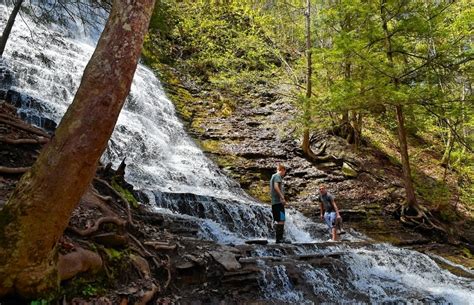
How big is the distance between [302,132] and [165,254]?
13339 mm

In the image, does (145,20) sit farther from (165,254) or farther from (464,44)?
(464,44)

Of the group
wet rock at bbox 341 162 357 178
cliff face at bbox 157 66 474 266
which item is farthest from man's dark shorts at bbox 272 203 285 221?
wet rock at bbox 341 162 357 178

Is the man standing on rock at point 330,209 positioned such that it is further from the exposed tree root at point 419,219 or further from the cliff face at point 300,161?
the exposed tree root at point 419,219

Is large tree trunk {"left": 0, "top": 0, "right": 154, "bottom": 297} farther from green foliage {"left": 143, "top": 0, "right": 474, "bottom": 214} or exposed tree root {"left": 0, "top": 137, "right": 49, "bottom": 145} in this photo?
green foliage {"left": 143, "top": 0, "right": 474, "bottom": 214}

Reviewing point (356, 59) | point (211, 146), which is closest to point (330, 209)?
point (356, 59)

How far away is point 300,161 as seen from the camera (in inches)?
→ 738

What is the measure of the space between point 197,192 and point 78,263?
980 cm

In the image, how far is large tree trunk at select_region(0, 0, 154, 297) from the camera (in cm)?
326

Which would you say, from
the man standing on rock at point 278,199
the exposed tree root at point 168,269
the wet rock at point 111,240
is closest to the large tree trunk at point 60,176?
the wet rock at point 111,240

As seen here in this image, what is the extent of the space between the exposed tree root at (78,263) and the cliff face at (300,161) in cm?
1068

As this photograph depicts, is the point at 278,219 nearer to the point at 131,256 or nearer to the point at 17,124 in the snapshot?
the point at 131,256

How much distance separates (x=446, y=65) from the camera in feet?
43.3

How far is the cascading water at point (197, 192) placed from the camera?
25.3ft

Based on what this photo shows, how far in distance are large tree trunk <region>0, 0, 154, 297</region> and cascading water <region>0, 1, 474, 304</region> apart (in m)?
4.36
